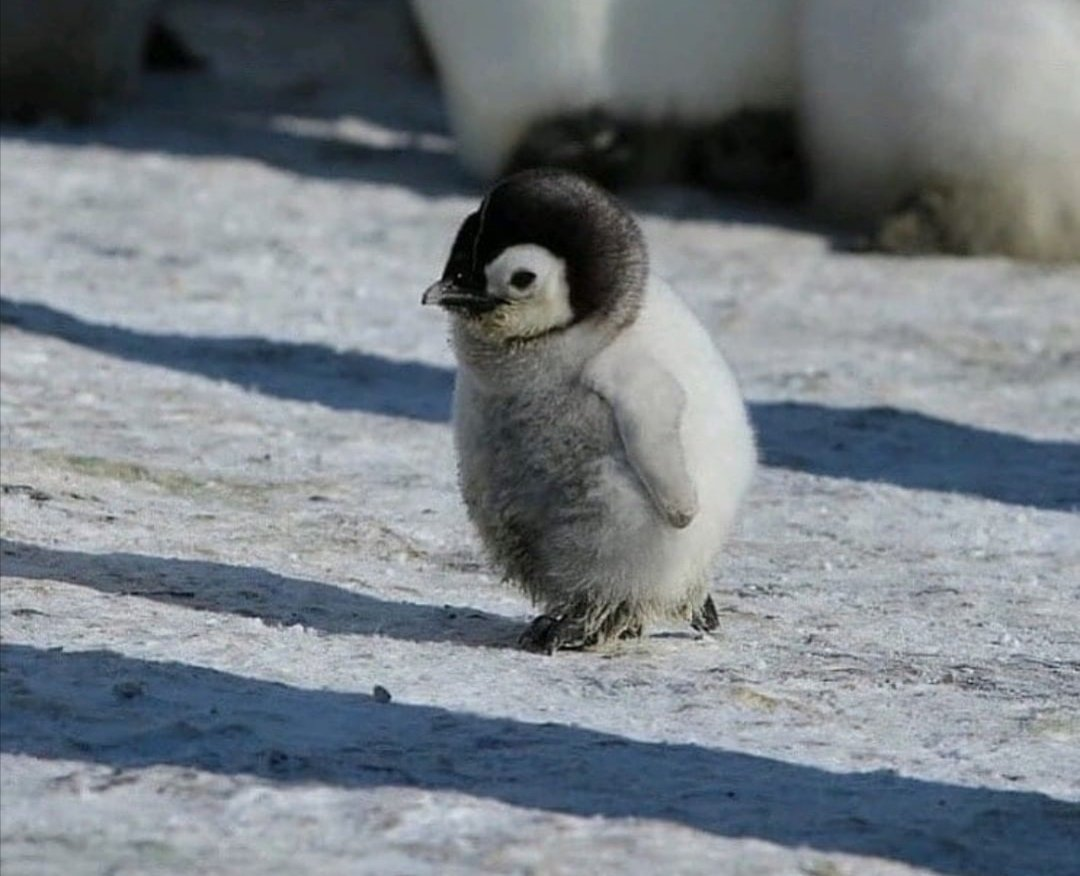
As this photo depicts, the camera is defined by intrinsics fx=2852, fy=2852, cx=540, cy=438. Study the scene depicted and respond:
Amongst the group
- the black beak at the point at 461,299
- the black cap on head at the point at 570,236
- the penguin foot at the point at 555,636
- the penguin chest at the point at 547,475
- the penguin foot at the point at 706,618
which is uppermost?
the black cap on head at the point at 570,236

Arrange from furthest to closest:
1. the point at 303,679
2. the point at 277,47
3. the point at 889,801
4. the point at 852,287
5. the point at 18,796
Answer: the point at 277,47, the point at 852,287, the point at 303,679, the point at 889,801, the point at 18,796

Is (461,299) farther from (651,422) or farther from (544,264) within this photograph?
(651,422)

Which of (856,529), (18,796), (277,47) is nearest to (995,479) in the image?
(856,529)

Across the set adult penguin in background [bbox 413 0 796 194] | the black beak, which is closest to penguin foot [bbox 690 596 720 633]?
the black beak

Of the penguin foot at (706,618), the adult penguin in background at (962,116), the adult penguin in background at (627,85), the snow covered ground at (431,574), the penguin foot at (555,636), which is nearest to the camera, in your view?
the snow covered ground at (431,574)

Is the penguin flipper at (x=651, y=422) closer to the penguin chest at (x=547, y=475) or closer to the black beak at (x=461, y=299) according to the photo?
the penguin chest at (x=547, y=475)

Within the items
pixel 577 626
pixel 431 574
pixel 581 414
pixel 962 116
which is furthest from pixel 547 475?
pixel 962 116

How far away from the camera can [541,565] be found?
4715 mm

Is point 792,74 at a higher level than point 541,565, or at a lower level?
higher

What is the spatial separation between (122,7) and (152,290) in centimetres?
276

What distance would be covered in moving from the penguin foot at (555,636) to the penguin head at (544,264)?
0.48 metres

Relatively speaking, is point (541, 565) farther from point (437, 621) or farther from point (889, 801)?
point (889, 801)

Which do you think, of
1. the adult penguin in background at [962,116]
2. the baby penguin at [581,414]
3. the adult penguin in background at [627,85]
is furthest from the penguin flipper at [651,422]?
the adult penguin in background at [627,85]

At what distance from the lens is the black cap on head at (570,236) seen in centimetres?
459
